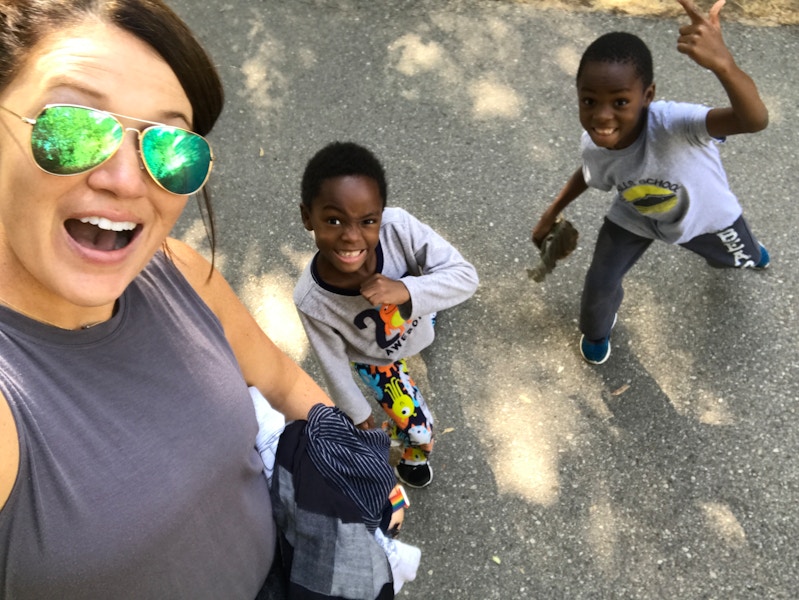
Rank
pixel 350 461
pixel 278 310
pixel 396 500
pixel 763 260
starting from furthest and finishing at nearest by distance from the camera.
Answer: pixel 278 310, pixel 763 260, pixel 396 500, pixel 350 461

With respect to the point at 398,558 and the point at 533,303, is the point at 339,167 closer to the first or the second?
the point at 398,558

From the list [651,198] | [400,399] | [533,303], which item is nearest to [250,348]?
[400,399]

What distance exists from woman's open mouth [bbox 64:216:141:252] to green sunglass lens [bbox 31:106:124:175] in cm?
10

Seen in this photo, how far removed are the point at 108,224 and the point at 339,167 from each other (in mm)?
1012

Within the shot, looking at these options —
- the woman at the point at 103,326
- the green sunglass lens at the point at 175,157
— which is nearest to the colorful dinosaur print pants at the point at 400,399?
the woman at the point at 103,326

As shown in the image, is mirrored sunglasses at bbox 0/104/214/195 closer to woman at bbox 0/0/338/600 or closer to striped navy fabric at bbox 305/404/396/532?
woman at bbox 0/0/338/600

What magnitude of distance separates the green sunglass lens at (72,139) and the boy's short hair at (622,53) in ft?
5.38

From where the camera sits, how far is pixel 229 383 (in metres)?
1.42

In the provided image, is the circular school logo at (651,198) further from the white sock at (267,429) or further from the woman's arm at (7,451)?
the woman's arm at (7,451)

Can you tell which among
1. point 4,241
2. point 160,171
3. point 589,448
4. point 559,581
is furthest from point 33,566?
point 589,448

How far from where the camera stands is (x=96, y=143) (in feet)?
3.65

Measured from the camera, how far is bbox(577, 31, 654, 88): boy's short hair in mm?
2238

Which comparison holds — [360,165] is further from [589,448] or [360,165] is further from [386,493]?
[589,448]

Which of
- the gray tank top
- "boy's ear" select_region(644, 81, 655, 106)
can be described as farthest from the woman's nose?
"boy's ear" select_region(644, 81, 655, 106)
